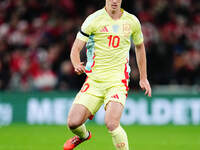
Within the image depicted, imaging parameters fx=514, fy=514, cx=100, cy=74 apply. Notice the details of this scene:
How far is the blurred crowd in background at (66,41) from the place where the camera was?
15367 millimetres

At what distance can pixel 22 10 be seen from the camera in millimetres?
17641

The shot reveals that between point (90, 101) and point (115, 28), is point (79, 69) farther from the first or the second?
point (115, 28)

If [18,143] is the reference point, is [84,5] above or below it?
above

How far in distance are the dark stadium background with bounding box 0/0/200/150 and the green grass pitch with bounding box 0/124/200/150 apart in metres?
0.03

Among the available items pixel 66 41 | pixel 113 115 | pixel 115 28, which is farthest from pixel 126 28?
pixel 66 41

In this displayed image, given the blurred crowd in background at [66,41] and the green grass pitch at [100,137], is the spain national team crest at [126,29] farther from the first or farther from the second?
the blurred crowd in background at [66,41]

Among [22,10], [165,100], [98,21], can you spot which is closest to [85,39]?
[98,21]

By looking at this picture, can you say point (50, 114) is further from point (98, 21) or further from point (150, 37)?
point (98, 21)

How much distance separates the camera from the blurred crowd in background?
15.4 m

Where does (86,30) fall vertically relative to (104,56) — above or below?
above

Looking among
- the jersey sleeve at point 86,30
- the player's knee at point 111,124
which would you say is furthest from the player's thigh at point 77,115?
the jersey sleeve at point 86,30

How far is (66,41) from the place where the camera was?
1622 cm

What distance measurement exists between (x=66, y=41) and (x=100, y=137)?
512 centimetres

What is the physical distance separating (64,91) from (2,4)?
498 centimetres
